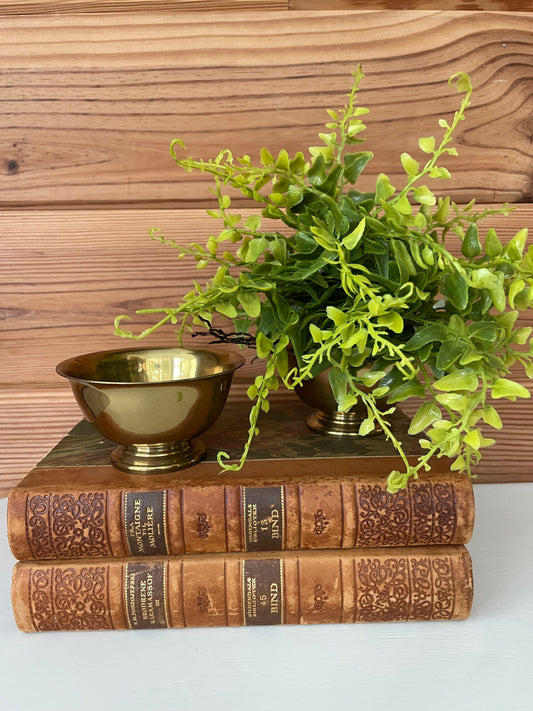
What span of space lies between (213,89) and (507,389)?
65 cm

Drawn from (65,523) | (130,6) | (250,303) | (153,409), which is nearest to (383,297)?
(250,303)

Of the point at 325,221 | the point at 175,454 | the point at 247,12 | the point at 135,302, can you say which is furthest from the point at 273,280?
the point at 247,12

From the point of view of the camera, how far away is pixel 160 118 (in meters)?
0.90

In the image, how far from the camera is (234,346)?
0.95 m

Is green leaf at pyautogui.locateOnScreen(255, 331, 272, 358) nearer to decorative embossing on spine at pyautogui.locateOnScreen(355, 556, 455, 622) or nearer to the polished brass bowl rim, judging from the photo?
the polished brass bowl rim

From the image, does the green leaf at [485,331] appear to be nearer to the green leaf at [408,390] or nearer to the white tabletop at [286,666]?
the green leaf at [408,390]

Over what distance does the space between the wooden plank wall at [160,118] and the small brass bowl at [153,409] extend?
25 cm

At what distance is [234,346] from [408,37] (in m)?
0.54

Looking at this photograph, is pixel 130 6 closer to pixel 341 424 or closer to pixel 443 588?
pixel 341 424

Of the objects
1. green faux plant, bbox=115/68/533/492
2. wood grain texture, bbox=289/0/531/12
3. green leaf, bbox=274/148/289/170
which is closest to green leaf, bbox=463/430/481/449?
green faux plant, bbox=115/68/533/492

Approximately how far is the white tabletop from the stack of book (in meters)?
0.02

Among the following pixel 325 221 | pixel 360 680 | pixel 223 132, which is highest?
pixel 223 132

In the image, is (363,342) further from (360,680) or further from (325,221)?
(360,680)

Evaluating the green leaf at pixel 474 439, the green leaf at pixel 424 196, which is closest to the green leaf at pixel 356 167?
the green leaf at pixel 424 196
